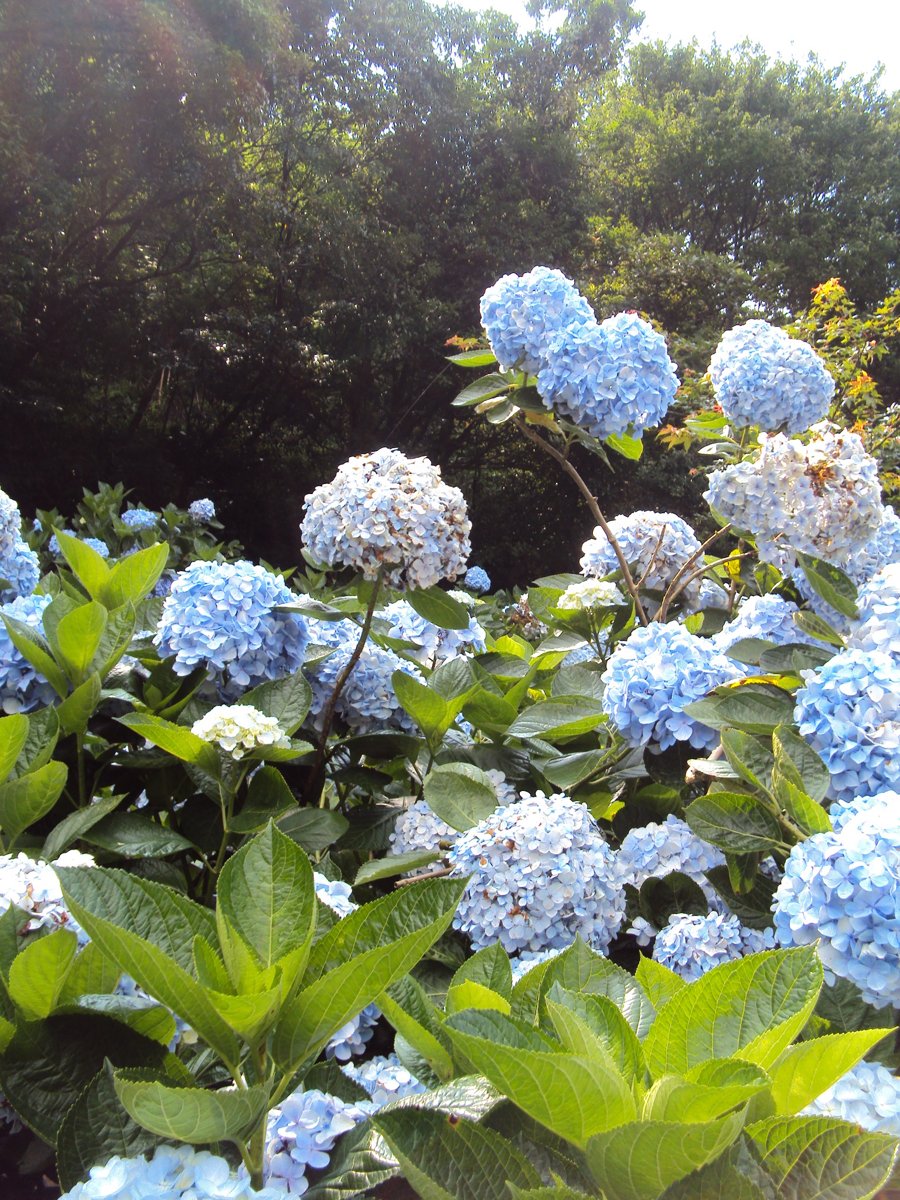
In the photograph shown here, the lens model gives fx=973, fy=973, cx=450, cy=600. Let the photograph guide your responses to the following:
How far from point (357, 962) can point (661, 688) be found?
0.77m

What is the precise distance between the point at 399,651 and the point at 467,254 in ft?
38.1

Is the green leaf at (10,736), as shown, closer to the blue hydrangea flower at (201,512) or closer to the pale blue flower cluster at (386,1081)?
the pale blue flower cluster at (386,1081)

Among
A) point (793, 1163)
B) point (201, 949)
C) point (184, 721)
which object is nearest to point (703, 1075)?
point (793, 1163)

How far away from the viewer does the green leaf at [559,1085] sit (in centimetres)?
46

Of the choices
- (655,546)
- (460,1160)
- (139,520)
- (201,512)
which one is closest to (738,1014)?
(460,1160)

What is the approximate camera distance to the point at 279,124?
11.3 meters

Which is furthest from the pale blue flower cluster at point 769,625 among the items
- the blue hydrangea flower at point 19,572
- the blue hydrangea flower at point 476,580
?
the blue hydrangea flower at point 476,580

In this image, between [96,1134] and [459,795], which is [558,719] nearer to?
[459,795]

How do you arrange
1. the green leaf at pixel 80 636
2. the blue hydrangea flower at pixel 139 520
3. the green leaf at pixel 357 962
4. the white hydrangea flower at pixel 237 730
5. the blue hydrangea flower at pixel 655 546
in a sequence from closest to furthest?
the green leaf at pixel 357 962
the white hydrangea flower at pixel 237 730
the green leaf at pixel 80 636
the blue hydrangea flower at pixel 655 546
the blue hydrangea flower at pixel 139 520

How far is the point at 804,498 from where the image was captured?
1.49 meters

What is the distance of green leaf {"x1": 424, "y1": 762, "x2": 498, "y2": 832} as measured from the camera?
1.16 meters

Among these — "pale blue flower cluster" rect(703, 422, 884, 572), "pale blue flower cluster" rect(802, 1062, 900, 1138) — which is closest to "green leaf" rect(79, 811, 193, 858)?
"pale blue flower cluster" rect(802, 1062, 900, 1138)

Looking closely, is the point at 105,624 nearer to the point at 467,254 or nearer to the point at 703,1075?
the point at 703,1075

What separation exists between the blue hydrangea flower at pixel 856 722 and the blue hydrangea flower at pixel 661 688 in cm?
18
